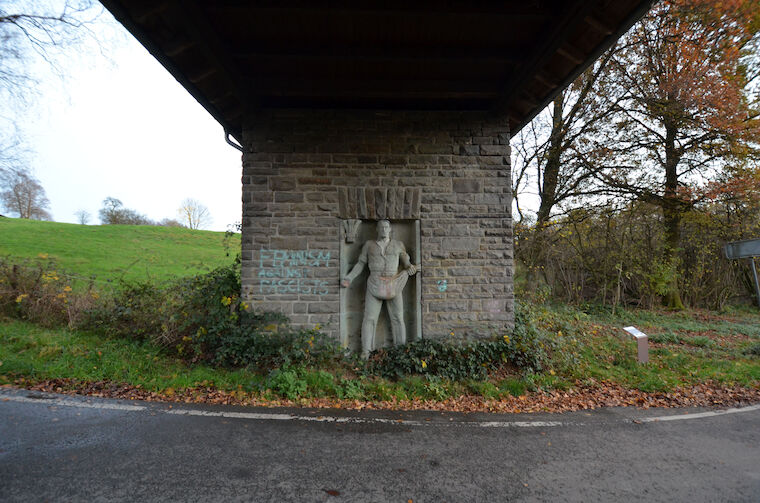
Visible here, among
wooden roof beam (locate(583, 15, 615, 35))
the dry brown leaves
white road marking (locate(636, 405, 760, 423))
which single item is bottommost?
white road marking (locate(636, 405, 760, 423))

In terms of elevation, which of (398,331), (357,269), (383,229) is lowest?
(398,331)

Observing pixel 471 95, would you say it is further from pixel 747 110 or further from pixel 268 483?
pixel 747 110

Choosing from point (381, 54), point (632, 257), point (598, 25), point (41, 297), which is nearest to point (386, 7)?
point (381, 54)

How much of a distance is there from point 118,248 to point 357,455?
785 inches

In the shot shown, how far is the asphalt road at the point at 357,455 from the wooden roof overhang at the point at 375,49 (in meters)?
4.21

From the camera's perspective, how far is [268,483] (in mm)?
2756

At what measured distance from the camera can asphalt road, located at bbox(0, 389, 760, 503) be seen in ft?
8.86

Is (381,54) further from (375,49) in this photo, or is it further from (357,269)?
(357,269)

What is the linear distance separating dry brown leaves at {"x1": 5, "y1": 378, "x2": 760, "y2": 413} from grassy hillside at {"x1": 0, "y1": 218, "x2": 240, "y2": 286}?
13.8 feet

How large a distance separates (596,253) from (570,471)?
11244 millimetres

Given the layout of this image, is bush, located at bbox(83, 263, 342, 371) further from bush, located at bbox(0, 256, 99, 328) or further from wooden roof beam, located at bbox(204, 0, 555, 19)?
wooden roof beam, located at bbox(204, 0, 555, 19)

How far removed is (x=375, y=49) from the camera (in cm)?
470

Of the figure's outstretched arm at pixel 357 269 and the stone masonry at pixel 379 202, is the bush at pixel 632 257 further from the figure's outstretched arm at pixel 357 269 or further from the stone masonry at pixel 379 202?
the figure's outstretched arm at pixel 357 269

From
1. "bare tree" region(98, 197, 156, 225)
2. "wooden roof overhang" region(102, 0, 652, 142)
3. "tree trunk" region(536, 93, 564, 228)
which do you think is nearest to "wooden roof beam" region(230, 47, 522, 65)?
"wooden roof overhang" region(102, 0, 652, 142)
